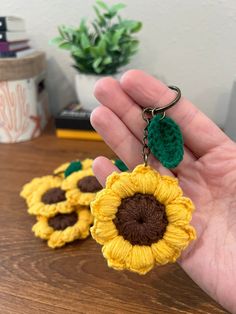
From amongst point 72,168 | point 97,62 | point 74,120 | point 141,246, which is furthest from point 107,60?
point 141,246

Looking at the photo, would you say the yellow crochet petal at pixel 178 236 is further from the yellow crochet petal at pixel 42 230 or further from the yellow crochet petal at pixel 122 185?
the yellow crochet petal at pixel 42 230

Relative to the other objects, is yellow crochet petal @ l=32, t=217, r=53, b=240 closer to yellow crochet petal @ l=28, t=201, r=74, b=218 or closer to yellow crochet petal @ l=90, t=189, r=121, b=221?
yellow crochet petal @ l=28, t=201, r=74, b=218

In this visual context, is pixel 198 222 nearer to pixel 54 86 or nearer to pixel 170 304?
pixel 170 304

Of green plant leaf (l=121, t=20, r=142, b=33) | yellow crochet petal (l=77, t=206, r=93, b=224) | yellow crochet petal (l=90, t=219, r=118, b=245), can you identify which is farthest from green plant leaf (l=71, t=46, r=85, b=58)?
yellow crochet petal (l=90, t=219, r=118, b=245)

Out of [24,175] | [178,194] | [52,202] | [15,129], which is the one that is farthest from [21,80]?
[178,194]

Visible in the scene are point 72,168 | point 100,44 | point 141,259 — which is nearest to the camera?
point 141,259

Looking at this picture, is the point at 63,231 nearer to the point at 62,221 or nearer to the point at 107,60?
the point at 62,221

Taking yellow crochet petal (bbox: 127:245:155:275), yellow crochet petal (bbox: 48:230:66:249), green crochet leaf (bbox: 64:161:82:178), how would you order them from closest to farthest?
yellow crochet petal (bbox: 127:245:155:275) → yellow crochet petal (bbox: 48:230:66:249) → green crochet leaf (bbox: 64:161:82:178)
